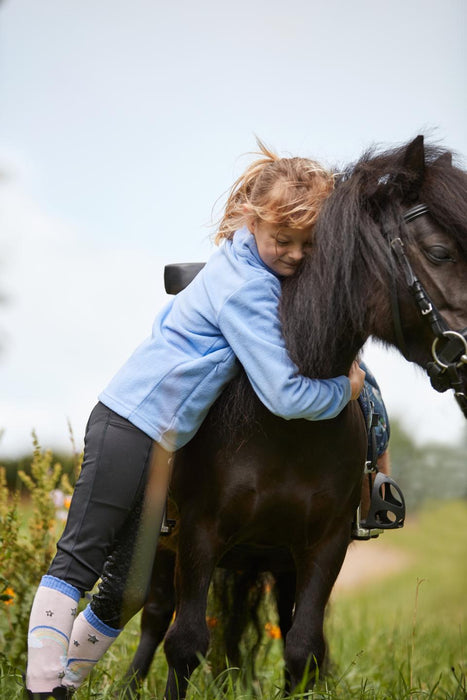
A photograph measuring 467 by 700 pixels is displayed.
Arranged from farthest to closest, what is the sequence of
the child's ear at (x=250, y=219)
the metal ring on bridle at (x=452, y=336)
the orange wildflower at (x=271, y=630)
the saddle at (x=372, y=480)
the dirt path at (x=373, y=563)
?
the dirt path at (x=373, y=563) < the orange wildflower at (x=271, y=630) < the saddle at (x=372, y=480) < the child's ear at (x=250, y=219) < the metal ring on bridle at (x=452, y=336)

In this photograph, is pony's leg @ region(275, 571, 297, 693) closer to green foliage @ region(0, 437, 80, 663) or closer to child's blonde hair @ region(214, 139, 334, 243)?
green foliage @ region(0, 437, 80, 663)

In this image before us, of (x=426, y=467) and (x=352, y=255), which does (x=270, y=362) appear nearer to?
(x=352, y=255)

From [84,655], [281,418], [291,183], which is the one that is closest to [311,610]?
[281,418]

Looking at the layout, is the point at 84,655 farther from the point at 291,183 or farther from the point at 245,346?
the point at 291,183

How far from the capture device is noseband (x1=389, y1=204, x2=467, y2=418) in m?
2.29

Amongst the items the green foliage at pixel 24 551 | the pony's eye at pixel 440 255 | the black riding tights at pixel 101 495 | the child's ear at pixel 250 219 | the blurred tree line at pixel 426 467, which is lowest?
the blurred tree line at pixel 426 467

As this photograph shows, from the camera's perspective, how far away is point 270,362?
8.18 ft

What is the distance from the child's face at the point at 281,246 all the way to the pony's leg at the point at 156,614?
1.74 m

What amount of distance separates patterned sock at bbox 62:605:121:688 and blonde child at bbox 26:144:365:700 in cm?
28

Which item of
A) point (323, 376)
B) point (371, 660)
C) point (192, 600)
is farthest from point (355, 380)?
point (371, 660)

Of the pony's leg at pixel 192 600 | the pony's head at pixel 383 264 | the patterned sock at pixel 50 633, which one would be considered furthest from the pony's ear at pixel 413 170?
the patterned sock at pixel 50 633

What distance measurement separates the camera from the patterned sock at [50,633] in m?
2.46

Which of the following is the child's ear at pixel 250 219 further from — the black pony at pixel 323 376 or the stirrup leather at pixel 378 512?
the stirrup leather at pixel 378 512

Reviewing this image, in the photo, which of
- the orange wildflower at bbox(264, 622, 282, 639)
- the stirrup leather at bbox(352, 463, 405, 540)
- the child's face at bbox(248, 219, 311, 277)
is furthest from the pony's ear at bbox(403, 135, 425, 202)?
the orange wildflower at bbox(264, 622, 282, 639)
